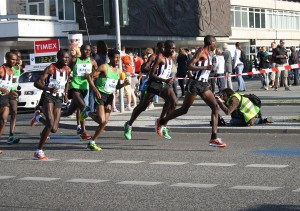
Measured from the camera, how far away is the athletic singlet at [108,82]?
51.0 feet

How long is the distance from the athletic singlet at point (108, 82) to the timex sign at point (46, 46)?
1862 centimetres

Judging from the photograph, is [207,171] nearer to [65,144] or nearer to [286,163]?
[286,163]

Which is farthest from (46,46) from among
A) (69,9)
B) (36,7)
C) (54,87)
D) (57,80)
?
(36,7)

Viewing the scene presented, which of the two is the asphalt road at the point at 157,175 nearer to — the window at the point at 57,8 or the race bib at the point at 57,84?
the race bib at the point at 57,84

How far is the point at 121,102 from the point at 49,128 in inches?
398

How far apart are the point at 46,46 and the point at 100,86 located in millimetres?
19256

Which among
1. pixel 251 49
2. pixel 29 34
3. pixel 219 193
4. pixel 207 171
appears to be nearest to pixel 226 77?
pixel 207 171

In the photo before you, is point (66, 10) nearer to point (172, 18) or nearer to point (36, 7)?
point (36, 7)

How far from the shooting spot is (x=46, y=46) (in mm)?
34469

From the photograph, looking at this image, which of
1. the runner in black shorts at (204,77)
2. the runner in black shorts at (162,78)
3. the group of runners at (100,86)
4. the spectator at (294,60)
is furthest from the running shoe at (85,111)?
the spectator at (294,60)

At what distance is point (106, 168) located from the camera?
502 inches

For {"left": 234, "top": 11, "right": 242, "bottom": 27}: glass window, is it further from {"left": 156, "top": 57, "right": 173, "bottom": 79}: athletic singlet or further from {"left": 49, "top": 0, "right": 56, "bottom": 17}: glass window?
{"left": 156, "top": 57, "right": 173, "bottom": 79}: athletic singlet

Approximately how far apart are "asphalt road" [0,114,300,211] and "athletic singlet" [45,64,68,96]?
1.15 meters

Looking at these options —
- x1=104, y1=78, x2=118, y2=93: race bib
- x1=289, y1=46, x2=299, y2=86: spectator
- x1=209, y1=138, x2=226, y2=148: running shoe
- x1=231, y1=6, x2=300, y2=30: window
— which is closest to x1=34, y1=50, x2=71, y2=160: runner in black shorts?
x1=104, y1=78, x2=118, y2=93: race bib
